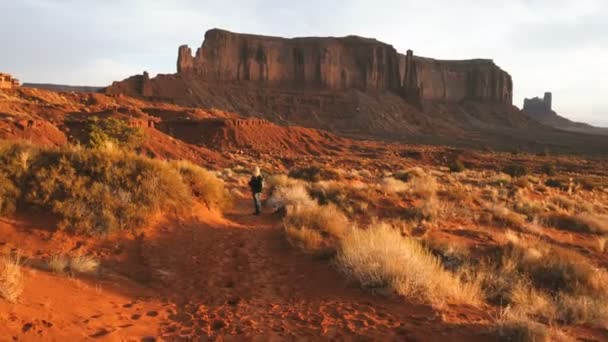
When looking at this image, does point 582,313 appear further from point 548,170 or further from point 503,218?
point 548,170

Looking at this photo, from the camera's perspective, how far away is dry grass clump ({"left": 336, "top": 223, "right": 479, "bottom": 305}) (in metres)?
5.73

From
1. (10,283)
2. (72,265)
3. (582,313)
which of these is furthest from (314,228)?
(10,283)

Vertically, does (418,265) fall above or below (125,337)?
above

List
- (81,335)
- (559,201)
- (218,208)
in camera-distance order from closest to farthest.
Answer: (81,335) → (218,208) → (559,201)

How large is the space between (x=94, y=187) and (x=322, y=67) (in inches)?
4185

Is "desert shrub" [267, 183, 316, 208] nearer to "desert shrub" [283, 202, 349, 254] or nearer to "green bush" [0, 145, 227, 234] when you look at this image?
"desert shrub" [283, 202, 349, 254]

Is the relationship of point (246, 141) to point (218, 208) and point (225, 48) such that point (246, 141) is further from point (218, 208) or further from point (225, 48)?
point (225, 48)

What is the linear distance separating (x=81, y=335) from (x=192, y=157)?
27.8 metres

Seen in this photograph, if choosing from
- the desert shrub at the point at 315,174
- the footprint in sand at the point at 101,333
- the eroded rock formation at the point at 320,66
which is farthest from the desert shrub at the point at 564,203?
the eroded rock formation at the point at 320,66

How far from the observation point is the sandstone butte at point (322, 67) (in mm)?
100000

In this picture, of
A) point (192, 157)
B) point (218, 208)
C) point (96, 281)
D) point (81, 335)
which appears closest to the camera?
point (81, 335)

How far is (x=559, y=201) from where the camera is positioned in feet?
59.4

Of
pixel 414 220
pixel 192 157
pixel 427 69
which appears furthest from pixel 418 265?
pixel 427 69

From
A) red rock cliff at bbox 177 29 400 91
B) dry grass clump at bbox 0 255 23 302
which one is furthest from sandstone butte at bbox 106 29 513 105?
dry grass clump at bbox 0 255 23 302
